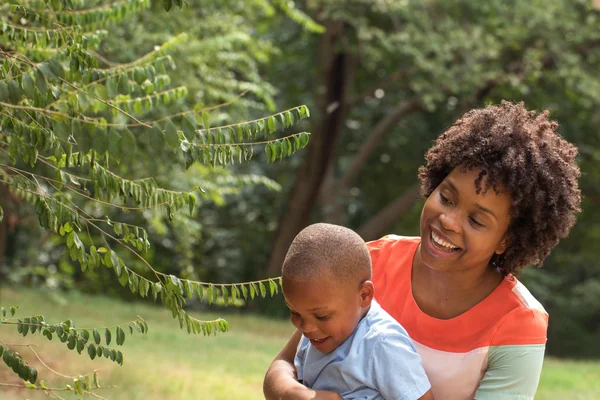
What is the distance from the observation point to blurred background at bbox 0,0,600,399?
26.5ft

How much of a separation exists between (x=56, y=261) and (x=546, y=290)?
9273 millimetres

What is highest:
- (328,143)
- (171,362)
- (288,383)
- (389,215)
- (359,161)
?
(288,383)

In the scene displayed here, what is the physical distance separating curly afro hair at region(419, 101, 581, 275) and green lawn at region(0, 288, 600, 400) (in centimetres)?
316

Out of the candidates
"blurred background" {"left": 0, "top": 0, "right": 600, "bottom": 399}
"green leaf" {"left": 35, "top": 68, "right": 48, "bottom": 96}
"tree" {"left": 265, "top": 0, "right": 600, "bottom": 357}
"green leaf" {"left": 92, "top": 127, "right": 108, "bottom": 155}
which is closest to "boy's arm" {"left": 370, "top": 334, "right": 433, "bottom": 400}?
"green leaf" {"left": 92, "top": 127, "right": 108, "bottom": 155}

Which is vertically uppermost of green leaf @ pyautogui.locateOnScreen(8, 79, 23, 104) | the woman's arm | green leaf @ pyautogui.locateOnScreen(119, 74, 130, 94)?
green leaf @ pyautogui.locateOnScreen(8, 79, 23, 104)

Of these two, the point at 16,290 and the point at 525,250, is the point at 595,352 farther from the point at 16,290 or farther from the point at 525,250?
the point at 525,250

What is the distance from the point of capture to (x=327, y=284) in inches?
105

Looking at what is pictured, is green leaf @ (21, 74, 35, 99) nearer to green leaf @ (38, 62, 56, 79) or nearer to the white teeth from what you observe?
green leaf @ (38, 62, 56, 79)

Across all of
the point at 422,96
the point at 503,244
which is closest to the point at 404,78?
the point at 422,96

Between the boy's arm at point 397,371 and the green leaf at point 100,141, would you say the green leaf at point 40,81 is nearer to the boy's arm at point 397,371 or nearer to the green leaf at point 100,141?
the green leaf at point 100,141

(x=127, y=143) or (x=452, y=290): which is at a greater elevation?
(x=127, y=143)

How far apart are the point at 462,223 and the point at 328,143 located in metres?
11.5

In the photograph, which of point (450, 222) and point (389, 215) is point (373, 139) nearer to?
point (389, 215)

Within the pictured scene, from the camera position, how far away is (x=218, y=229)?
1656 centimetres
